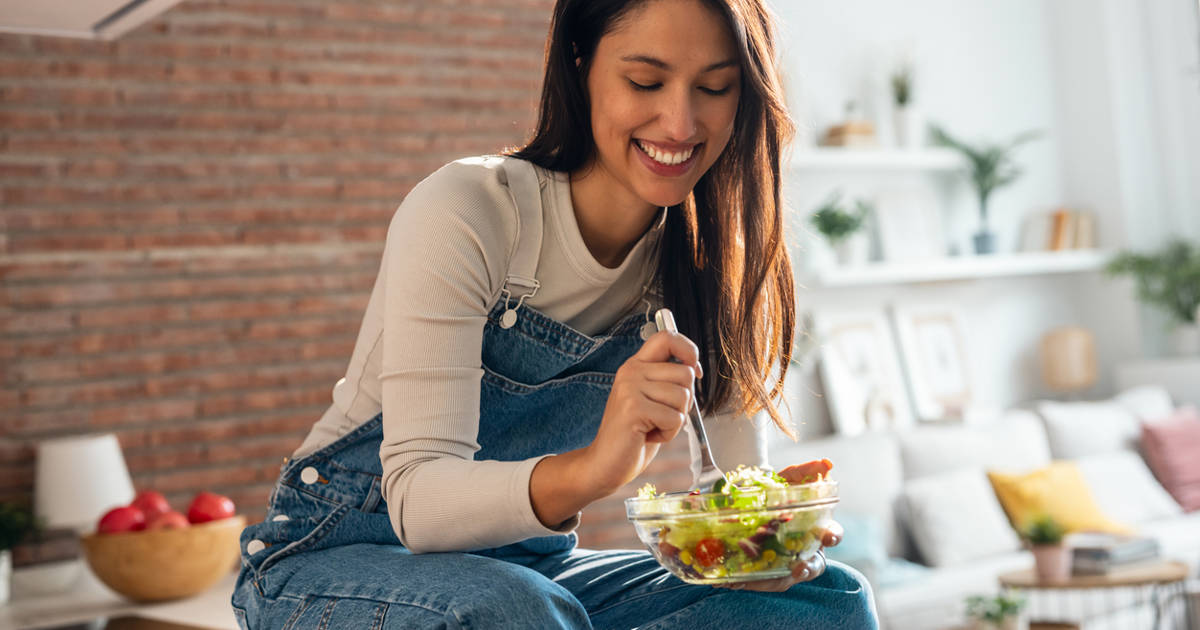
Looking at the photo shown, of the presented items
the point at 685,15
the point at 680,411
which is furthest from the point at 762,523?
the point at 685,15

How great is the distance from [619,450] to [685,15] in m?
0.53

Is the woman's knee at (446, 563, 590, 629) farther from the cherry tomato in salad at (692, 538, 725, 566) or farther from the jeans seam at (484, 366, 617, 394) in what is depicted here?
the jeans seam at (484, 366, 617, 394)

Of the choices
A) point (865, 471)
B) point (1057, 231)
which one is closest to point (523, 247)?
point (865, 471)

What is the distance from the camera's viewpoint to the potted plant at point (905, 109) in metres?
5.56

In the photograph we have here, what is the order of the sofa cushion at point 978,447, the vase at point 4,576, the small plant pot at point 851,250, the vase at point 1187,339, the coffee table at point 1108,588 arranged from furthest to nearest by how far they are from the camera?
the vase at point 1187,339, the small plant pot at point 851,250, the sofa cushion at point 978,447, the coffee table at point 1108,588, the vase at point 4,576

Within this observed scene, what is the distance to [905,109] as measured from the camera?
5598 mm

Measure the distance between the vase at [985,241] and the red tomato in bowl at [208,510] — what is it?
405 centimetres

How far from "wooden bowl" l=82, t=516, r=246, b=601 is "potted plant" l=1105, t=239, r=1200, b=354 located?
16.0ft

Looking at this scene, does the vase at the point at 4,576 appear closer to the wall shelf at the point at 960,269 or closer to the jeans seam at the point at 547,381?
the jeans seam at the point at 547,381

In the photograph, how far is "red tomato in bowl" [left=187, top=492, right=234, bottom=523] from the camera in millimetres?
3086

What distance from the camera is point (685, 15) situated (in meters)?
1.32

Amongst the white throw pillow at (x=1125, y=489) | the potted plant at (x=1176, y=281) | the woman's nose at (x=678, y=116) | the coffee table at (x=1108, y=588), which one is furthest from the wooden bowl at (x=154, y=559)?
the potted plant at (x=1176, y=281)

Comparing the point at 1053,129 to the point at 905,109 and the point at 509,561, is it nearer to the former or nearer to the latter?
the point at 905,109

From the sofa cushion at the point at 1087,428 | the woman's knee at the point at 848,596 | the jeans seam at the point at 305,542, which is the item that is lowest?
the sofa cushion at the point at 1087,428
